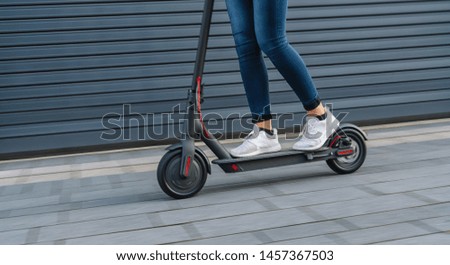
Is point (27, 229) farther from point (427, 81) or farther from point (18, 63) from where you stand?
point (427, 81)

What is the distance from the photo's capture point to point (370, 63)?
5.56 metres

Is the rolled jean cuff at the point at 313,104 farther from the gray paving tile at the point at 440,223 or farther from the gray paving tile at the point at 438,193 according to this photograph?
the gray paving tile at the point at 440,223

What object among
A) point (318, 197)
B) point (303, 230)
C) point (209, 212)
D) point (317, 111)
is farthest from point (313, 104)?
point (303, 230)

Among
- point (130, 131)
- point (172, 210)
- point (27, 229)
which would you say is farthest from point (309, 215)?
point (130, 131)

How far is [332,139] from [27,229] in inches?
58.7

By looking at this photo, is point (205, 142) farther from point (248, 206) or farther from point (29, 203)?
point (29, 203)

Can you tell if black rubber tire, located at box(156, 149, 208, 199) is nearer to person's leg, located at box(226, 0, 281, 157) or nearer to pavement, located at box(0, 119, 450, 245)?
pavement, located at box(0, 119, 450, 245)

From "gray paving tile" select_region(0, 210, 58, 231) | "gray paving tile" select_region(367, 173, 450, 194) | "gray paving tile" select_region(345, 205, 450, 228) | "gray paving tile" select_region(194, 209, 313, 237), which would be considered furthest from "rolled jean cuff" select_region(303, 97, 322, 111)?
"gray paving tile" select_region(0, 210, 58, 231)

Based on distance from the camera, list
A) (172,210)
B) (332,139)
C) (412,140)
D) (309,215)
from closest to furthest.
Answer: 1. (309,215)
2. (172,210)
3. (332,139)
4. (412,140)

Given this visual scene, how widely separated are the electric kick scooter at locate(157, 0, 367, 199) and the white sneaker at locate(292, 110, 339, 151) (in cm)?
3

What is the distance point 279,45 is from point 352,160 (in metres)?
0.74

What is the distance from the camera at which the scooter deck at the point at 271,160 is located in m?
3.10

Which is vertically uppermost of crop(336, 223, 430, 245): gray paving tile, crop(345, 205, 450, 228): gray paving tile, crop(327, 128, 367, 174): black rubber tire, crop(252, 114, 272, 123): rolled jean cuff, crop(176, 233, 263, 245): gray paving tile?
crop(252, 114, 272, 123): rolled jean cuff

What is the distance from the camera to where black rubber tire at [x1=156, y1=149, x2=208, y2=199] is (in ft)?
9.83
